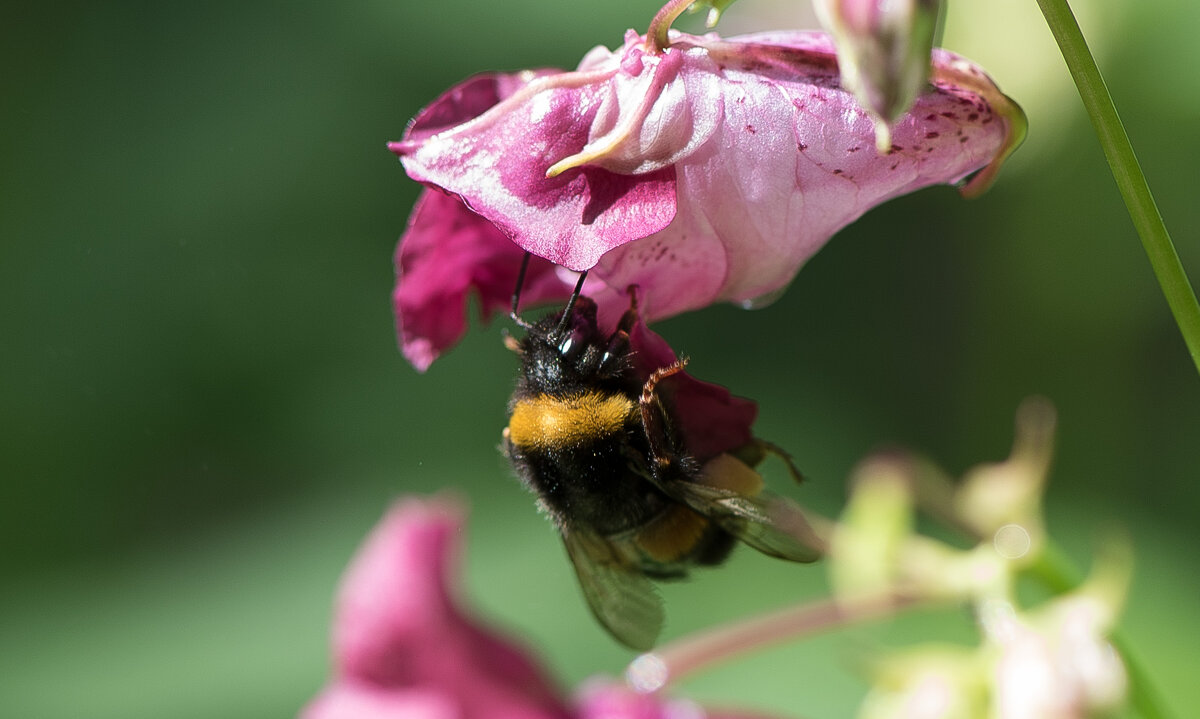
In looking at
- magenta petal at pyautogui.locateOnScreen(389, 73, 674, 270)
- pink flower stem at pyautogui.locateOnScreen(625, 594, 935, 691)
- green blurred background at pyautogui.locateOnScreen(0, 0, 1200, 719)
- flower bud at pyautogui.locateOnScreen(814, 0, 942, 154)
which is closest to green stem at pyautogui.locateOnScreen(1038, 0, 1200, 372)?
flower bud at pyautogui.locateOnScreen(814, 0, 942, 154)

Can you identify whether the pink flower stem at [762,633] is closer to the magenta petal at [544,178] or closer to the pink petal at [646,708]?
the pink petal at [646,708]

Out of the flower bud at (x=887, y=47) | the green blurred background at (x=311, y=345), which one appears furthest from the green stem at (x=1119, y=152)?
the green blurred background at (x=311, y=345)

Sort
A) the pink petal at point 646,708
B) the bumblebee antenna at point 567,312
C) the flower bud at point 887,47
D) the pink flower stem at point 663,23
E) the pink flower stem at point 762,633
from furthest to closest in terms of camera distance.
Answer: the pink petal at point 646,708 < the pink flower stem at point 762,633 < the bumblebee antenna at point 567,312 < the pink flower stem at point 663,23 < the flower bud at point 887,47

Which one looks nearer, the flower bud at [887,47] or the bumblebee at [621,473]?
the flower bud at [887,47]

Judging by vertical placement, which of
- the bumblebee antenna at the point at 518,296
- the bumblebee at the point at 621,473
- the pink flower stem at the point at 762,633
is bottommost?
the pink flower stem at the point at 762,633

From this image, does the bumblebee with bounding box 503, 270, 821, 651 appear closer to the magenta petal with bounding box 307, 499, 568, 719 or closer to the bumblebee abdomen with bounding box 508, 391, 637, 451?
the bumblebee abdomen with bounding box 508, 391, 637, 451

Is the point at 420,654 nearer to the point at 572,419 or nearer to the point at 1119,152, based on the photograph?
the point at 572,419

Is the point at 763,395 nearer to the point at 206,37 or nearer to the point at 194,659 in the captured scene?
the point at 194,659
